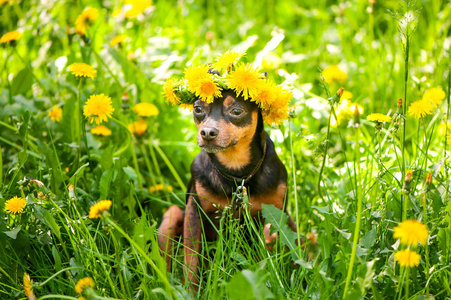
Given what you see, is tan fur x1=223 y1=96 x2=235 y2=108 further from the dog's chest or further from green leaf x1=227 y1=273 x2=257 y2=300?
green leaf x1=227 y1=273 x2=257 y2=300

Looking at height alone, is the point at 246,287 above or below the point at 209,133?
below

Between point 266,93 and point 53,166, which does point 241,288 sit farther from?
point 53,166

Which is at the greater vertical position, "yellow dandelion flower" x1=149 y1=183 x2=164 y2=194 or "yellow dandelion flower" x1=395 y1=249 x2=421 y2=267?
"yellow dandelion flower" x1=395 y1=249 x2=421 y2=267

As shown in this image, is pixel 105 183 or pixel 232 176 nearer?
pixel 232 176

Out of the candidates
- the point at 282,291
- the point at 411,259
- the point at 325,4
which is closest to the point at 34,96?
the point at 282,291

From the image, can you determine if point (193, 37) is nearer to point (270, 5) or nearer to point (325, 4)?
point (270, 5)

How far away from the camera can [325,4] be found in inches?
197

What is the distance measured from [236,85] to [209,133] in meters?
0.22

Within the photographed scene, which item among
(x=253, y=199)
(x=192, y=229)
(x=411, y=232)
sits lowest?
(x=192, y=229)

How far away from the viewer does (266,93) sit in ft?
6.59

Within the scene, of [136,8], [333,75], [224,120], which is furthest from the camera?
[136,8]

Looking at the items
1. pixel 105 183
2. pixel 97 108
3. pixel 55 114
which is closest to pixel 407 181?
pixel 97 108

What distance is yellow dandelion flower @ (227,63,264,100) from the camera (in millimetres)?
1957

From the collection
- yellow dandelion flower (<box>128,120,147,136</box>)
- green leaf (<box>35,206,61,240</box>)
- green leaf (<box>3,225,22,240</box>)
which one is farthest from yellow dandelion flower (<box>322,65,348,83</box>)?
green leaf (<box>3,225,22,240</box>)
